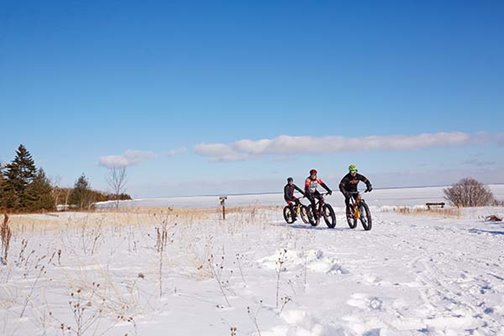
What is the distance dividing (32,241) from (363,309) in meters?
9.24

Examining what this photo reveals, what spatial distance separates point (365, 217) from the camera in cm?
1259

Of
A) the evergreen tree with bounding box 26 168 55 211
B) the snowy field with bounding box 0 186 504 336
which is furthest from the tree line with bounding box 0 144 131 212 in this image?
the snowy field with bounding box 0 186 504 336

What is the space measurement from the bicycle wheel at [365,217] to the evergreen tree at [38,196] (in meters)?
41.1

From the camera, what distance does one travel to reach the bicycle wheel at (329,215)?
44.3 feet

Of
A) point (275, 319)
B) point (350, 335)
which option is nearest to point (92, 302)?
point (275, 319)

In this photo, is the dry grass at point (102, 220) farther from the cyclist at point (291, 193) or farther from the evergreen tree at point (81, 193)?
the evergreen tree at point (81, 193)

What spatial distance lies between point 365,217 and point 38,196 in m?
42.6

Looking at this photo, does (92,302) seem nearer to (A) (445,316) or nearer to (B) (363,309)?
(B) (363,309)

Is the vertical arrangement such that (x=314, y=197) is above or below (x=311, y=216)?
above

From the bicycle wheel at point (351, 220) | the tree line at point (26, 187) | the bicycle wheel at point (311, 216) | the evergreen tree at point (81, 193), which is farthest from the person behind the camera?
the evergreen tree at point (81, 193)

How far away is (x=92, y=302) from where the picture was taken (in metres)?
4.12

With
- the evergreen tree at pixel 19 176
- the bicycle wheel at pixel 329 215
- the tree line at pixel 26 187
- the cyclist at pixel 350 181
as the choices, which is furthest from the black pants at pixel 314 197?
the evergreen tree at pixel 19 176

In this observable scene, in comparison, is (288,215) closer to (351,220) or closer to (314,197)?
(314,197)

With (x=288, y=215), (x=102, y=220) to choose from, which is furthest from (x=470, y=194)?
(x=102, y=220)
